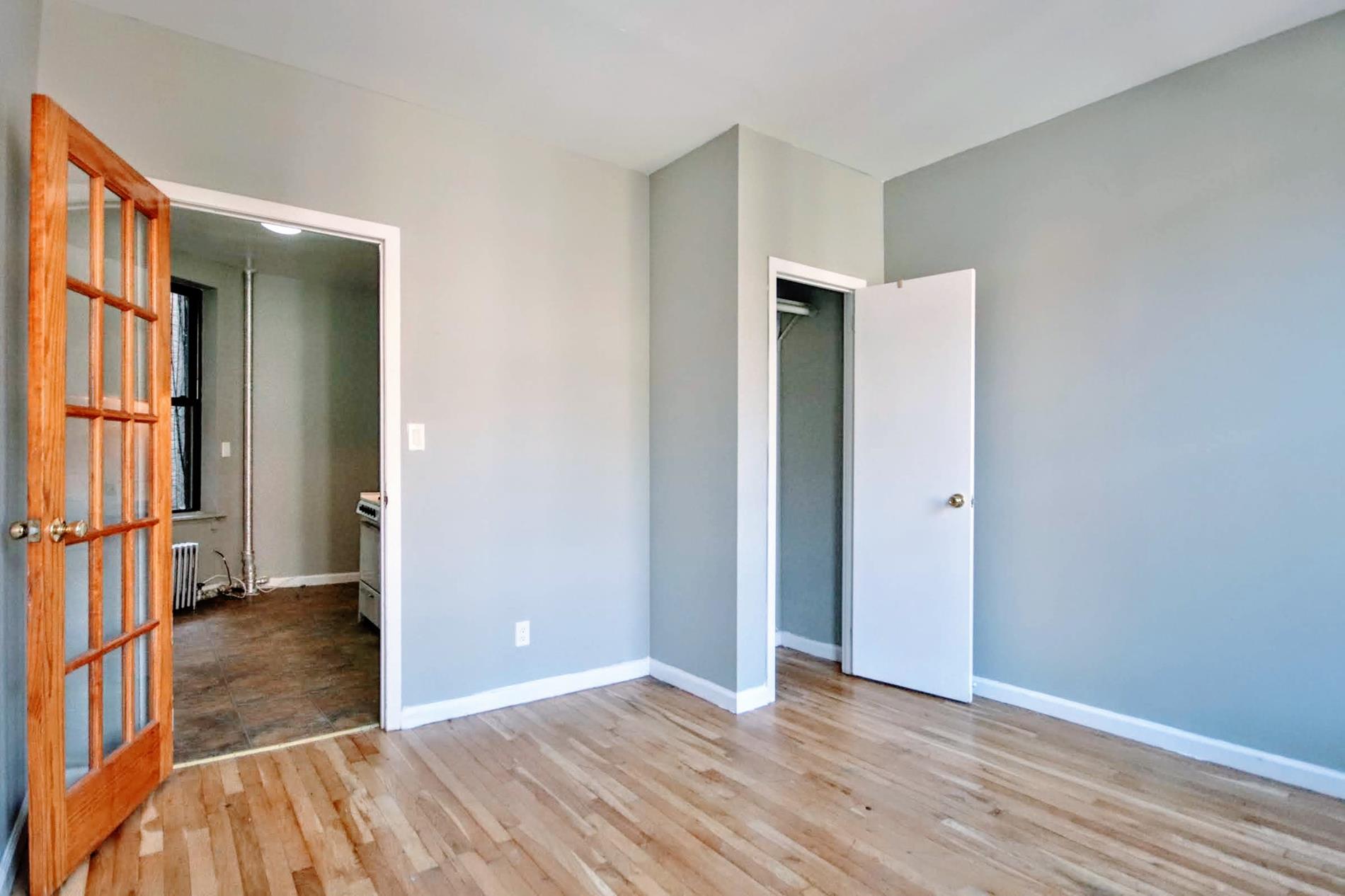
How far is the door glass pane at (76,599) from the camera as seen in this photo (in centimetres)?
197

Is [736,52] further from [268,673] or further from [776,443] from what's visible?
[268,673]

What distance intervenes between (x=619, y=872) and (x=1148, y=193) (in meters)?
3.17

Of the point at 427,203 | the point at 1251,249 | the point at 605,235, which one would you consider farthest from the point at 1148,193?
the point at 427,203

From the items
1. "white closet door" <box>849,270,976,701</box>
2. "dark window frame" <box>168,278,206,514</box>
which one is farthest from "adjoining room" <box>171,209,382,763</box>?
"white closet door" <box>849,270,976,701</box>

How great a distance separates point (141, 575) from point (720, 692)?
2.28 meters

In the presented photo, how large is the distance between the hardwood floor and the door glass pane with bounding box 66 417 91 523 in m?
0.97

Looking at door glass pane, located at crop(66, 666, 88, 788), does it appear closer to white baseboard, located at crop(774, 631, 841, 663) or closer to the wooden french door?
the wooden french door

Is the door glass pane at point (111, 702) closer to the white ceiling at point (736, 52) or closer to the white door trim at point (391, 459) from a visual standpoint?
the white door trim at point (391, 459)

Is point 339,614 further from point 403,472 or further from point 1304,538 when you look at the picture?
point 1304,538

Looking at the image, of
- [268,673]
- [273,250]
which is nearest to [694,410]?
[268,673]

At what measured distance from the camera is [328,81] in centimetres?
271

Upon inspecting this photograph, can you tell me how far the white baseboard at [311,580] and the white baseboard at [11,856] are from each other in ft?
13.1

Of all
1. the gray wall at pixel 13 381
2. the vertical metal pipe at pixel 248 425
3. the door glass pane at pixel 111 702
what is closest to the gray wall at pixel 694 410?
the door glass pane at pixel 111 702

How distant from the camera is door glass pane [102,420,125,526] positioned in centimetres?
209
